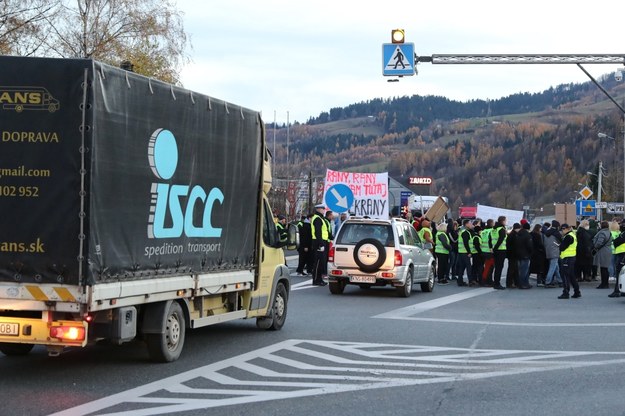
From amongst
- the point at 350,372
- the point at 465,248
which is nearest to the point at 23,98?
the point at 350,372

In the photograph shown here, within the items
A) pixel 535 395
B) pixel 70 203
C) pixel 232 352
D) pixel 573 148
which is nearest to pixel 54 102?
pixel 70 203

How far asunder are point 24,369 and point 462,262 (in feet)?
59.1

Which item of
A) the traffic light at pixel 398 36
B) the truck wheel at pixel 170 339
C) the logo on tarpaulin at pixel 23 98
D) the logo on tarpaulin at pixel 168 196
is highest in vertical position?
the traffic light at pixel 398 36

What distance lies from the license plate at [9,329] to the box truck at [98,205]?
0.01 m

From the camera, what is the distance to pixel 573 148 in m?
181

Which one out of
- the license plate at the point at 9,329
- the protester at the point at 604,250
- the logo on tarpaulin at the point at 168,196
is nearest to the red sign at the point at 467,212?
the protester at the point at 604,250

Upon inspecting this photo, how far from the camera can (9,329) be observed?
364 inches

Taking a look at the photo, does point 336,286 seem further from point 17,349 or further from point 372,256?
point 17,349

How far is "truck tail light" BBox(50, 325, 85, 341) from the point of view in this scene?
9039mm

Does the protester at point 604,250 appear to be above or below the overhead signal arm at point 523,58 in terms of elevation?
below

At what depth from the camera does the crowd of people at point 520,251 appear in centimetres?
2531

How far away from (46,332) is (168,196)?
84.4 inches

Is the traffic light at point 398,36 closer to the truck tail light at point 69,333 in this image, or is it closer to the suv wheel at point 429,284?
the suv wheel at point 429,284

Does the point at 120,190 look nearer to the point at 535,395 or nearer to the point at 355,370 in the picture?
the point at 355,370
